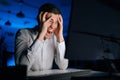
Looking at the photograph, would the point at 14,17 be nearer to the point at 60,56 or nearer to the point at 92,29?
the point at 92,29

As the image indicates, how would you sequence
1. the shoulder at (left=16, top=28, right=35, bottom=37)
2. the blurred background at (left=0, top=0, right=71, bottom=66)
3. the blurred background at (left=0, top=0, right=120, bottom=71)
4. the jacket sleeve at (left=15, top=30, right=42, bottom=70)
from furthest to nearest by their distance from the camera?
the blurred background at (left=0, top=0, right=71, bottom=66), the blurred background at (left=0, top=0, right=120, bottom=71), the shoulder at (left=16, top=28, right=35, bottom=37), the jacket sleeve at (left=15, top=30, right=42, bottom=70)

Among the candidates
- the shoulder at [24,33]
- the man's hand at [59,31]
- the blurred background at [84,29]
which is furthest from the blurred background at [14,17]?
the shoulder at [24,33]

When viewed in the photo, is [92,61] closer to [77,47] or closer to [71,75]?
[77,47]

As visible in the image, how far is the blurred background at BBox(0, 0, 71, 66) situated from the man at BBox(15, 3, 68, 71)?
1120mm

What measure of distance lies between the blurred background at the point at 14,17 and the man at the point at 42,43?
3.68 ft

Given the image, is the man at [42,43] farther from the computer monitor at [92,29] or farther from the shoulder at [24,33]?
the computer monitor at [92,29]

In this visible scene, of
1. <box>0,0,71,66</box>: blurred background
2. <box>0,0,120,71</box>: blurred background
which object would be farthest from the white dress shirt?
<box>0,0,71,66</box>: blurred background

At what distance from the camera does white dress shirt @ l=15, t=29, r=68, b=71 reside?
4.05 ft

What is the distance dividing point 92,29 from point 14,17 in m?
1.06

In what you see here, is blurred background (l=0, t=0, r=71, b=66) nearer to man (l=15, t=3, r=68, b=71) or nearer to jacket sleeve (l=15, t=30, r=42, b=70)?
man (l=15, t=3, r=68, b=71)

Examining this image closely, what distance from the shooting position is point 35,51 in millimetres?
1248

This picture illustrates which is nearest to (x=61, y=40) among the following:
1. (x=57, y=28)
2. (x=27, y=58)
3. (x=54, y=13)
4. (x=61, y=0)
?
(x=57, y=28)

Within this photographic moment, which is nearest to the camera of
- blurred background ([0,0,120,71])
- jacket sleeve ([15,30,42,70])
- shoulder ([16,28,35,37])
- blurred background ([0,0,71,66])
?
jacket sleeve ([15,30,42,70])

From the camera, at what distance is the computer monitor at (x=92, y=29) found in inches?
93.9
